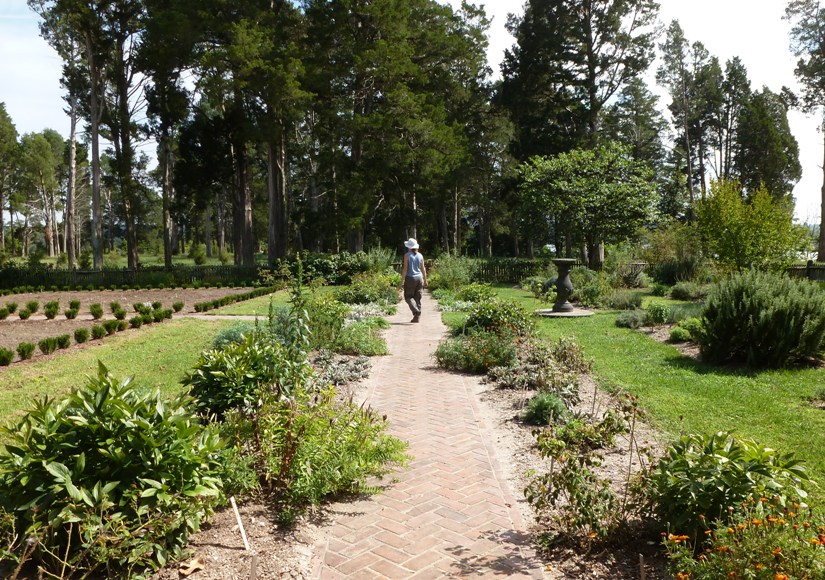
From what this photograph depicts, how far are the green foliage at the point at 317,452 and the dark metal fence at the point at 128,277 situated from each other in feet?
78.8

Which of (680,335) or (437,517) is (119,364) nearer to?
(437,517)

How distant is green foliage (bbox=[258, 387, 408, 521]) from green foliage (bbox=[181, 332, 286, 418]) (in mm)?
580

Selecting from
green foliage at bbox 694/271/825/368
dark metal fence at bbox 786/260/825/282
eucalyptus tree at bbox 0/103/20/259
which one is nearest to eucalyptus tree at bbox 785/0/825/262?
dark metal fence at bbox 786/260/825/282

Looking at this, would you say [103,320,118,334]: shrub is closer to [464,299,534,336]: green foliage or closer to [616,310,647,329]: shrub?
[464,299,534,336]: green foliage

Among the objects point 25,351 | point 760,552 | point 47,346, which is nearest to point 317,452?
point 760,552

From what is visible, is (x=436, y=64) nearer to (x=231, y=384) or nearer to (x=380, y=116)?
(x=380, y=116)

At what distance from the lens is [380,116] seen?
27609 millimetres

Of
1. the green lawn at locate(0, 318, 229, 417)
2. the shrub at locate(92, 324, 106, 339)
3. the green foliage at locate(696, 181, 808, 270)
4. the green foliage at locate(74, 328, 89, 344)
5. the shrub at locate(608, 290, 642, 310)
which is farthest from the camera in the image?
the shrub at locate(608, 290, 642, 310)

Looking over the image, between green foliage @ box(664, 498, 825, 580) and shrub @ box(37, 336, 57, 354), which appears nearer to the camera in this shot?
green foliage @ box(664, 498, 825, 580)

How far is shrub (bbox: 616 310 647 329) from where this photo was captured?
12.4 m

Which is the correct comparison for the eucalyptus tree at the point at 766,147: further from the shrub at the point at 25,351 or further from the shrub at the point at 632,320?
the shrub at the point at 25,351

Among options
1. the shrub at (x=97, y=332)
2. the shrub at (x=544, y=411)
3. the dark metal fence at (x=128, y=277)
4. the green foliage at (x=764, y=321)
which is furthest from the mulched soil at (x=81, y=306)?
the green foliage at (x=764, y=321)

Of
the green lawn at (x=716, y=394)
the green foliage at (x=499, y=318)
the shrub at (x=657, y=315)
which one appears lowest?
the green lawn at (x=716, y=394)

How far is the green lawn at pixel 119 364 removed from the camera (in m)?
7.61
